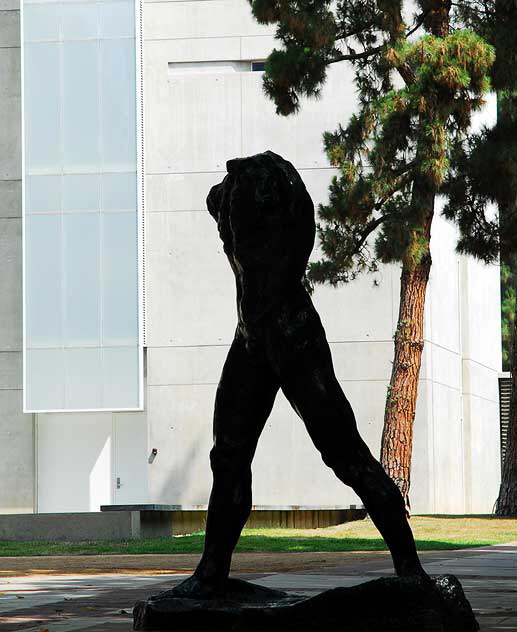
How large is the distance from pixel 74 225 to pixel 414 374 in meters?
9.63

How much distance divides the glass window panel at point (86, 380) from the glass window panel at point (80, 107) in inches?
160

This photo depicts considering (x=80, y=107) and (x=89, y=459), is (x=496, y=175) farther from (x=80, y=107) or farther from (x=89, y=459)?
(x=89, y=459)

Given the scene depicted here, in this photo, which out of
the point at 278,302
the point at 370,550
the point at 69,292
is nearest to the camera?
the point at 278,302

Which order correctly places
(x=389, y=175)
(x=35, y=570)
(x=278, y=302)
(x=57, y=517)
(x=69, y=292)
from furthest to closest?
(x=69, y=292), (x=389, y=175), (x=57, y=517), (x=35, y=570), (x=278, y=302)

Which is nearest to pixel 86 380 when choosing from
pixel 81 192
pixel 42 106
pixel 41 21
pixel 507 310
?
pixel 81 192

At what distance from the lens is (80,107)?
1129 inches

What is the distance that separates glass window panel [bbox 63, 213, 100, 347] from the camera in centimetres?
2834

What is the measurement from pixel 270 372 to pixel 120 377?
73.5ft

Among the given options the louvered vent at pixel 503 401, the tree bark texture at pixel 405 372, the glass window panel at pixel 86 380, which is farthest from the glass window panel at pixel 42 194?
the louvered vent at pixel 503 401

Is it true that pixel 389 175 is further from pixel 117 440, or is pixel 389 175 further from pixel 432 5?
pixel 117 440

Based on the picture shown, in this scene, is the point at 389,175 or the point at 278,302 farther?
the point at 389,175

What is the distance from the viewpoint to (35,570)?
1216 centimetres

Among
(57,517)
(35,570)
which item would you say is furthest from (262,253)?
(57,517)

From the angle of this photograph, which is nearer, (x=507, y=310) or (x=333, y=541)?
(x=333, y=541)
